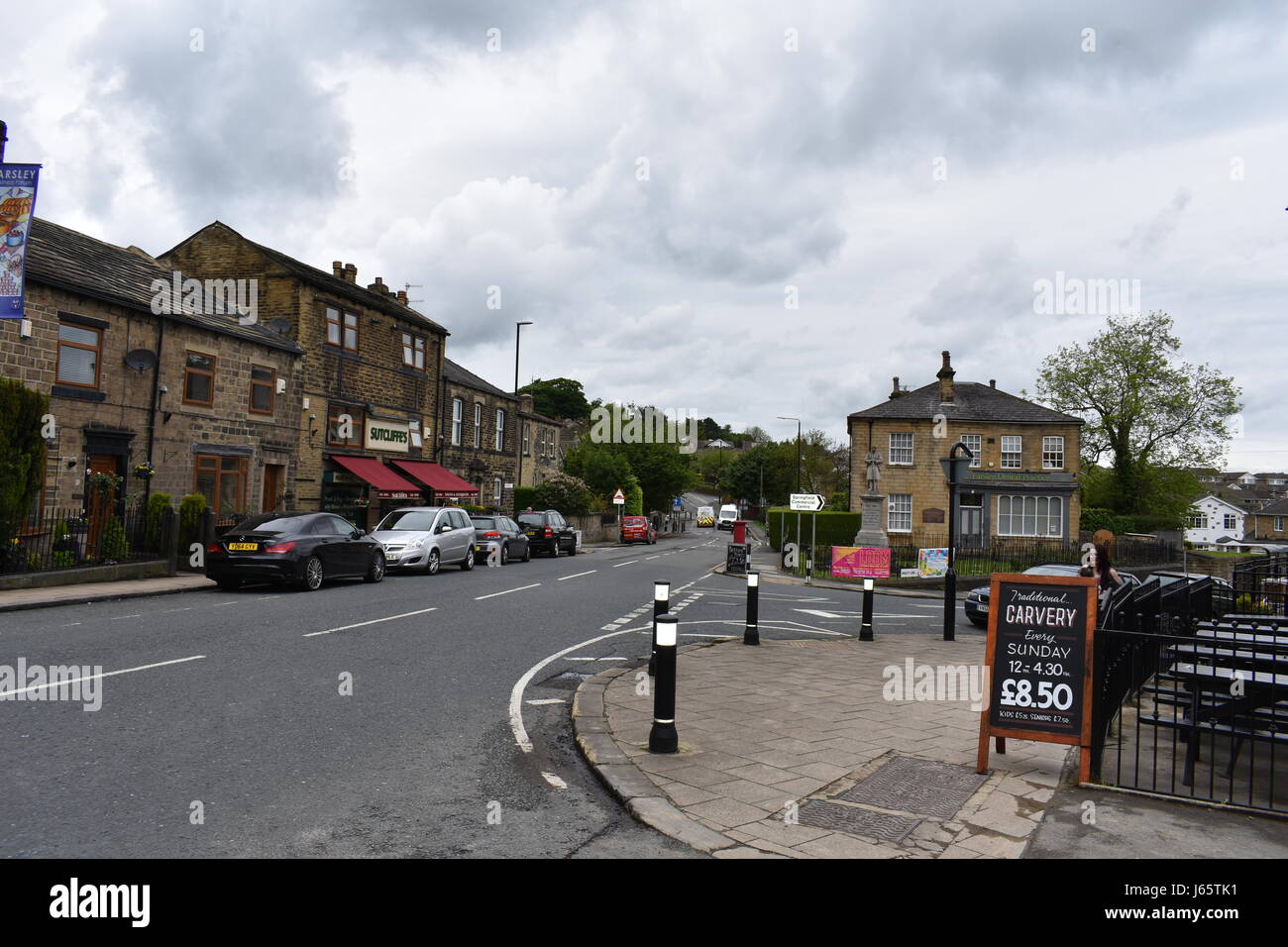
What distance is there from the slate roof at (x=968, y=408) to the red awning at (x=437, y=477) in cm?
1909

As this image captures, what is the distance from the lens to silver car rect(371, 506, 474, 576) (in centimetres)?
1981

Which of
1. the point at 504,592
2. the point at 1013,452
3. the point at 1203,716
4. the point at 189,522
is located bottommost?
the point at 504,592

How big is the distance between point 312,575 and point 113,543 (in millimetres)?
4286

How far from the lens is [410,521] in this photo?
69.6ft

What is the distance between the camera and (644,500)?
233ft

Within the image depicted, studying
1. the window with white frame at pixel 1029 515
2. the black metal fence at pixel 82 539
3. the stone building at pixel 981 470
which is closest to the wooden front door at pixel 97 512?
the black metal fence at pixel 82 539

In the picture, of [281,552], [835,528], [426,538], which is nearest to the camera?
[281,552]

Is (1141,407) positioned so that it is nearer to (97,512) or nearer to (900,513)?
(900,513)

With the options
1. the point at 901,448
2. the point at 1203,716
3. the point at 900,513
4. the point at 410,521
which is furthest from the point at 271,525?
the point at 901,448

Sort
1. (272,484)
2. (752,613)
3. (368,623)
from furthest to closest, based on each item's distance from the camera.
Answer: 1. (272,484)
2. (368,623)
3. (752,613)

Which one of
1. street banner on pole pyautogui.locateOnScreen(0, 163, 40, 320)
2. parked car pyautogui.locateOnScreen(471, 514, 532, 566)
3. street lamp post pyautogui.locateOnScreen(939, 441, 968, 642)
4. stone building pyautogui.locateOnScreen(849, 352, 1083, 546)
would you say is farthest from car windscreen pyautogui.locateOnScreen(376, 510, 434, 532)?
stone building pyautogui.locateOnScreen(849, 352, 1083, 546)

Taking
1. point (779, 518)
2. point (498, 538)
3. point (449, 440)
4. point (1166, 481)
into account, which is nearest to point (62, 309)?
point (498, 538)
